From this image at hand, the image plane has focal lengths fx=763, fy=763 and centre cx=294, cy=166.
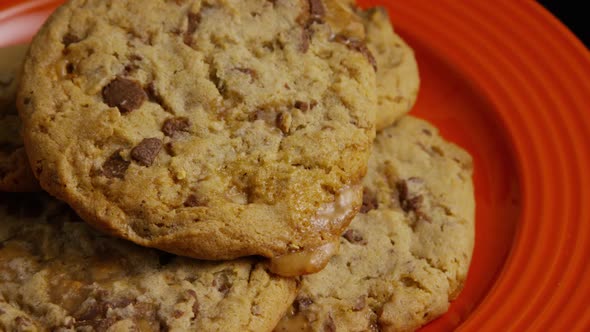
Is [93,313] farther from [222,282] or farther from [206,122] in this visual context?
[206,122]

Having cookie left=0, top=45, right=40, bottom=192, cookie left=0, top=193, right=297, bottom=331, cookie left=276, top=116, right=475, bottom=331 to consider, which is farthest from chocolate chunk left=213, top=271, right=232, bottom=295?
cookie left=0, top=45, right=40, bottom=192

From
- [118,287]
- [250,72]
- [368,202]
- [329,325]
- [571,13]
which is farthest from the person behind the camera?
[571,13]

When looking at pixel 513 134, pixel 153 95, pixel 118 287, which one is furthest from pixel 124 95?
pixel 513 134

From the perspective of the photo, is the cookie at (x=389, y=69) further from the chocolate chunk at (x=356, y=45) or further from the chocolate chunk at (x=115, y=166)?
the chocolate chunk at (x=115, y=166)

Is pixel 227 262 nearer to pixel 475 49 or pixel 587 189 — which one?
pixel 587 189

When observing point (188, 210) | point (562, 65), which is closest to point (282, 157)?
point (188, 210)

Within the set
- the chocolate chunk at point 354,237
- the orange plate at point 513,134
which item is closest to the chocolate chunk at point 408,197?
the chocolate chunk at point 354,237

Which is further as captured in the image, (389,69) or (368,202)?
(389,69)
